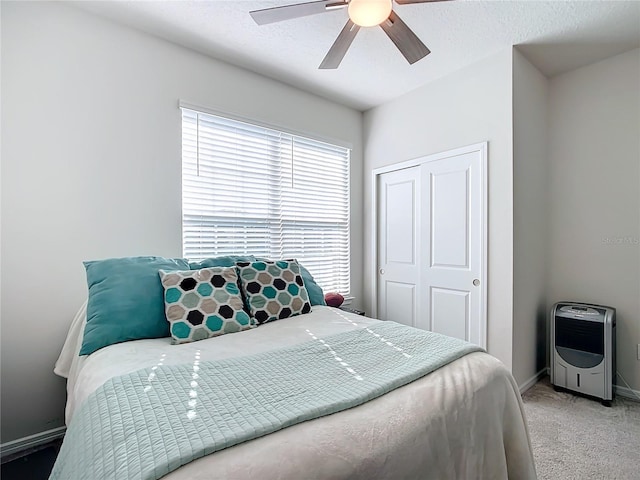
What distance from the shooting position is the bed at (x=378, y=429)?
2.51ft

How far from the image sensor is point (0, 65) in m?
1.82

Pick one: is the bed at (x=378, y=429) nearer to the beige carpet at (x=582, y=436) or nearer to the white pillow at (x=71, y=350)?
the white pillow at (x=71, y=350)

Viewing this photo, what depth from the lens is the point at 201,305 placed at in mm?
1763

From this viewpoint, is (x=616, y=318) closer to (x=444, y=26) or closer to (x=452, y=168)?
(x=452, y=168)

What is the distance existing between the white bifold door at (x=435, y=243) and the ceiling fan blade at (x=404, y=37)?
3.93ft

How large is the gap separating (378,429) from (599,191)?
10.0 ft

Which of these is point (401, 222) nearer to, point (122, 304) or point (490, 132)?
point (490, 132)

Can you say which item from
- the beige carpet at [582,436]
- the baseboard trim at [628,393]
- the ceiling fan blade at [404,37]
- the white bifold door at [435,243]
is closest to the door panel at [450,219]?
the white bifold door at [435,243]

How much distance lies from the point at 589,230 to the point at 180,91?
365 cm

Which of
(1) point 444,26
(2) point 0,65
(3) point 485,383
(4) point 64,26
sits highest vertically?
(1) point 444,26

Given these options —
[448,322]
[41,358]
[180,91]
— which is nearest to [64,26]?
[180,91]

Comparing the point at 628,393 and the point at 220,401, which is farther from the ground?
the point at 220,401

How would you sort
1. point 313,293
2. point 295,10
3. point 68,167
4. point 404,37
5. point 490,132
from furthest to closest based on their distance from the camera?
point 490,132 → point 313,293 → point 68,167 → point 404,37 → point 295,10

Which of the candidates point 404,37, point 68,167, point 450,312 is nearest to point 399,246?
point 450,312
